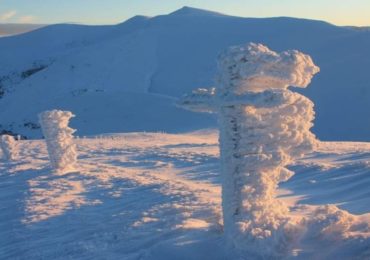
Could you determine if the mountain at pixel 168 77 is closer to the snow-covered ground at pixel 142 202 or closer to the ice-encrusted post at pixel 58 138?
the snow-covered ground at pixel 142 202

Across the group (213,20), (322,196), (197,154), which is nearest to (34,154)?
(197,154)

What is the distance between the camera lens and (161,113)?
28172mm

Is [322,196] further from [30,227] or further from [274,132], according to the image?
[30,227]

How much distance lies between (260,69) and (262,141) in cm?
89

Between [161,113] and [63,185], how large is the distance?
52.3ft

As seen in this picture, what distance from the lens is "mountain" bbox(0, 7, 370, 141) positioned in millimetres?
27828

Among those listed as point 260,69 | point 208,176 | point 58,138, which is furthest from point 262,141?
point 58,138

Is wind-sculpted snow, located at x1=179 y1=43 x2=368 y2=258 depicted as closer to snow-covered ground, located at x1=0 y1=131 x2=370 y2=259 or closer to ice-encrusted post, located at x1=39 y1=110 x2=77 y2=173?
snow-covered ground, located at x1=0 y1=131 x2=370 y2=259

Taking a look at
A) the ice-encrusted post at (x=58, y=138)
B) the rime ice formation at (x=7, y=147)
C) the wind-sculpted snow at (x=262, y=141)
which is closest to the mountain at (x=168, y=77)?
the rime ice formation at (x=7, y=147)

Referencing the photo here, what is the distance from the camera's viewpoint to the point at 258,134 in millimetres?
7000

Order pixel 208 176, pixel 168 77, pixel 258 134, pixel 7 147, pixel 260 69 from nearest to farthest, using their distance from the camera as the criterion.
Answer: pixel 260 69 → pixel 258 134 → pixel 208 176 → pixel 7 147 → pixel 168 77

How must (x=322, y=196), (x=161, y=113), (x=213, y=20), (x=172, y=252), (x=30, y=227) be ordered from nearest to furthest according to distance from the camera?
(x=172, y=252) < (x=30, y=227) < (x=322, y=196) < (x=161, y=113) < (x=213, y=20)

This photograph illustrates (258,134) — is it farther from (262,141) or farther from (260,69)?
(260,69)

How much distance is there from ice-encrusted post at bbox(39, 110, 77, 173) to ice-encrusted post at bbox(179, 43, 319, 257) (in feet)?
24.1
